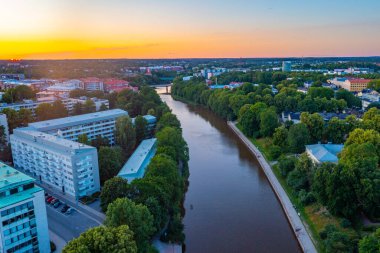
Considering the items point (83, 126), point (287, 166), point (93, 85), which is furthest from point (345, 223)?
point (93, 85)

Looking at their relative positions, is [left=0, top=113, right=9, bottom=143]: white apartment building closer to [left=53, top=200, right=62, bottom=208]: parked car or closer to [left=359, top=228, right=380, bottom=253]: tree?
[left=53, top=200, right=62, bottom=208]: parked car

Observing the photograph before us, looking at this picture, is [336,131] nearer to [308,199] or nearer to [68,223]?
[308,199]

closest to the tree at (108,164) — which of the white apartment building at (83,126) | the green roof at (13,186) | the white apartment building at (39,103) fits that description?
the white apartment building at (83,126)

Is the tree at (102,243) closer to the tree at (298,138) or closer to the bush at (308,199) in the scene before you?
the bush at (308,199)

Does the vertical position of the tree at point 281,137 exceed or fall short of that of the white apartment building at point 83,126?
it falls short

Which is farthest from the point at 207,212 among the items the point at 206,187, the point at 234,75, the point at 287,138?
the point at 234,75

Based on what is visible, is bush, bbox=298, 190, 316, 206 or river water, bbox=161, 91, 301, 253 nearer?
river water, bbox=161, 91, 301, 253

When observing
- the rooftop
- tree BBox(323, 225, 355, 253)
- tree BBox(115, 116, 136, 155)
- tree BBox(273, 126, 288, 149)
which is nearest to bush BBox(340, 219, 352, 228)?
tree BBox(323, 225, 355, 253)
